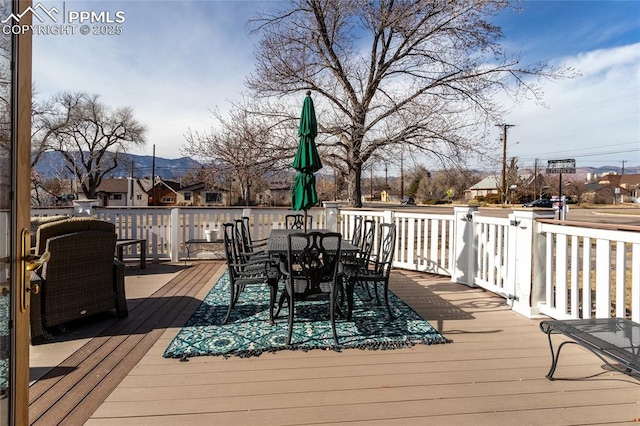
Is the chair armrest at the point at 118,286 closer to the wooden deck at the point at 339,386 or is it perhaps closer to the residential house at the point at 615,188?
the wooden deck at the point at 339,386

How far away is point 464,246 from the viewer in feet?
15.8

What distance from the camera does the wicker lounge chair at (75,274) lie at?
2.82m

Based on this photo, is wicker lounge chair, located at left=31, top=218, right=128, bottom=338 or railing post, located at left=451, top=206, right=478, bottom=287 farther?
railing post, located at left=451, top=206, right=478, bottom=287

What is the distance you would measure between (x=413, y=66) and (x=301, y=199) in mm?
6079

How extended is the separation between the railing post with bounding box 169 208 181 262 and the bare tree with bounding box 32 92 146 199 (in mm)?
21432

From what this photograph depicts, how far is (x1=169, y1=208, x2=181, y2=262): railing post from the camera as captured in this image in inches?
254

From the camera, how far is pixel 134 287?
15.2 feet

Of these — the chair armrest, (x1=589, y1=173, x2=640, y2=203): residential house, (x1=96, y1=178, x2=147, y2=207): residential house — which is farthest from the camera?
(x1=96, y1=178, x2=147, y2=207): residential house

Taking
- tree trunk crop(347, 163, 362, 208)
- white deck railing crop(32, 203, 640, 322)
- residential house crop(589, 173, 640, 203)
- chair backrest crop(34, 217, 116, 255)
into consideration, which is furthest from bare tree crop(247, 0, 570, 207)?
residential house crop(589, 173, 640, 203)

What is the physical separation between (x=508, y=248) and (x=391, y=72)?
640cm

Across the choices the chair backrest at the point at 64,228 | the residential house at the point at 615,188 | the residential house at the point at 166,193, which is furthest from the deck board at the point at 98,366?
the residential house at the point at 615,188

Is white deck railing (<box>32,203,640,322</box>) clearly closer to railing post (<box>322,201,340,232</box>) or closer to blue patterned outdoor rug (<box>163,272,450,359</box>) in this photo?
railing post (<box>322,201,340,232</box>)

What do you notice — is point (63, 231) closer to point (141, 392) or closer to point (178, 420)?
point (141, 392)

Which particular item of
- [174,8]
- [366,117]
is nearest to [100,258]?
[174,8]
